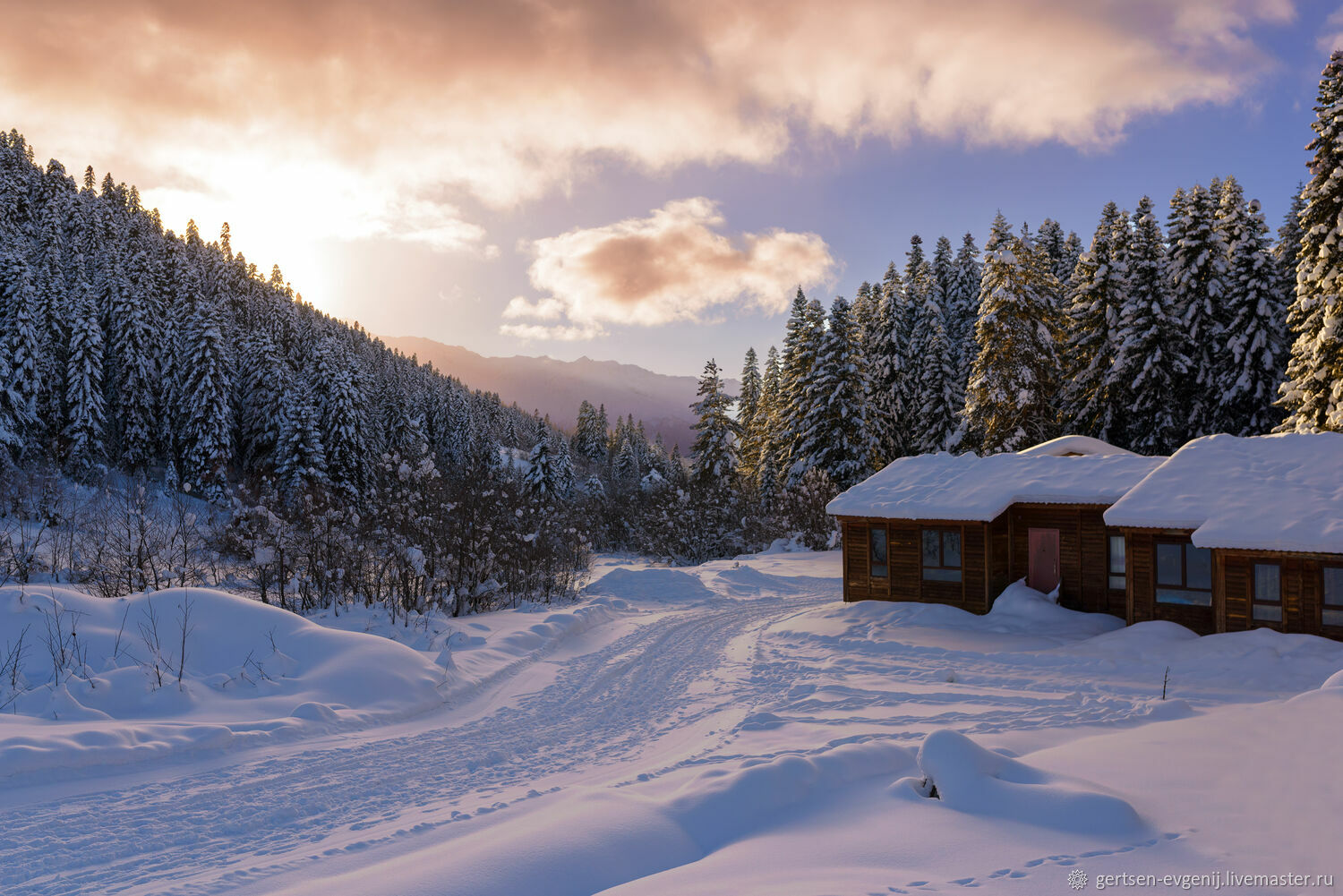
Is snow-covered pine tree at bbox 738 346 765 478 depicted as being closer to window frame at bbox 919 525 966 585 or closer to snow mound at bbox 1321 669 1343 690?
window frame at bbox 919 525 966 585

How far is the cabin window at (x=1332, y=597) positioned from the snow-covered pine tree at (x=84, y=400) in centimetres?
5402

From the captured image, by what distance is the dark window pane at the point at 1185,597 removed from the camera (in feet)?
50.6

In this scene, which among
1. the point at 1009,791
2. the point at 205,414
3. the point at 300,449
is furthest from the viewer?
the point at 205,414

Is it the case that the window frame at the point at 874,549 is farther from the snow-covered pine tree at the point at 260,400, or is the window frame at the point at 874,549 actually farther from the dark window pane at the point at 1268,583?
the snow-covered pine tree at the point at 260,400

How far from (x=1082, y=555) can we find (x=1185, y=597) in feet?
8.46

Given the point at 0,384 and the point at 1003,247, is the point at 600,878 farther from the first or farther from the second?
the point at 0,384

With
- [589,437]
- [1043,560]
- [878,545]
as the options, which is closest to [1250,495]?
[1043,560]

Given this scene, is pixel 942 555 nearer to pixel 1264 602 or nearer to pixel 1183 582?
pixel 1183 582

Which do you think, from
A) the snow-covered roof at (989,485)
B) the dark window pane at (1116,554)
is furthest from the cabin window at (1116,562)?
the snow-covered roof at (989,485)

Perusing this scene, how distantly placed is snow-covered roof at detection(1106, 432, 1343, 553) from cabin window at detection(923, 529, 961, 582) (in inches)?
165

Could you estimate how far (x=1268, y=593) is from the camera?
14.2 meters

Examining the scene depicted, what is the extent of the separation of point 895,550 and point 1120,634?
6.16 meters

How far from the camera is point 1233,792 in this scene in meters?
5.96

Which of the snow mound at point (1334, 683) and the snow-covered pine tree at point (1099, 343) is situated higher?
the snow-covered pine tree at point (1099, 343)
